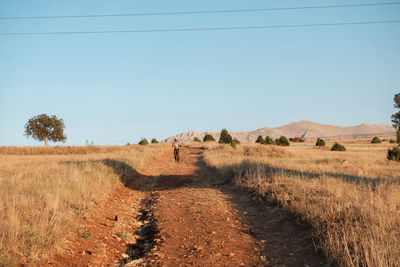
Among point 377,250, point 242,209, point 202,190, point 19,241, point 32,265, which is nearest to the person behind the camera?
point 377,250

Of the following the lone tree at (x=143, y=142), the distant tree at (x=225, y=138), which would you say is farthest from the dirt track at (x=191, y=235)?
the lone tree at (x=143, y=142)

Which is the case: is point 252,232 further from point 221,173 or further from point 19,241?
point 221,173

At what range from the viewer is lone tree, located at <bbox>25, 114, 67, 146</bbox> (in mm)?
68750

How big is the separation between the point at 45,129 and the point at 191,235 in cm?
7244

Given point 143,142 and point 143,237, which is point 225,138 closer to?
point 143,142

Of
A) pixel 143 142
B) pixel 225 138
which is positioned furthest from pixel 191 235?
pixel 143 142

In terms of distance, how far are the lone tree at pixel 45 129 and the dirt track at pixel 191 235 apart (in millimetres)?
66768

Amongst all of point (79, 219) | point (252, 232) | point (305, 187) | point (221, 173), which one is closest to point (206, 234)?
point (252, 232)

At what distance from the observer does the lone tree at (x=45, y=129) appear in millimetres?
68750

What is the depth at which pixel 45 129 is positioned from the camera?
69.5m

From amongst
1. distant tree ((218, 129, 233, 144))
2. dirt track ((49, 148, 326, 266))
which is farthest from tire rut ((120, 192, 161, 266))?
distant tree ((218, 129, 233, 144))

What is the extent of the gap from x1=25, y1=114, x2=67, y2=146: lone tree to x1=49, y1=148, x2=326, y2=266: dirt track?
6677 centimetres

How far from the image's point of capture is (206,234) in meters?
6.42

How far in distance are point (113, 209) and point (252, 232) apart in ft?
14.6
